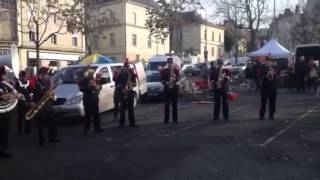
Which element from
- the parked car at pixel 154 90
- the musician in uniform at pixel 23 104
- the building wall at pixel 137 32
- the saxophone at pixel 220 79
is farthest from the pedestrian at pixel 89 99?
the building wall at pixel 137 32

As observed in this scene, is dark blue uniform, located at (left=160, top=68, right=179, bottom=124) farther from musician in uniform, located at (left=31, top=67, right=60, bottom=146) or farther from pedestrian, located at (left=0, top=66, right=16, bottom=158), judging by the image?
pedestrian, located at (left=0, top=66, right=16, bottom=158)

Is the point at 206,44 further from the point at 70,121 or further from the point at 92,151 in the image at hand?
the point at 92,151

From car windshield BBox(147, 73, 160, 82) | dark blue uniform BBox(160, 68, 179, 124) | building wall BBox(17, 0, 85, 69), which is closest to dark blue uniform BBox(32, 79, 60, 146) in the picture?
dark blue uniform BBox(160, 68, 179, 124)

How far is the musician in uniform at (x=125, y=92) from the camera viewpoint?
544 inches

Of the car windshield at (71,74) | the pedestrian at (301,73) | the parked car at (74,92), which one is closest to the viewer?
the parked car at (74,92)

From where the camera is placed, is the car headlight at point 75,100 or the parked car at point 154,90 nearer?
the car headlight at point 75,100

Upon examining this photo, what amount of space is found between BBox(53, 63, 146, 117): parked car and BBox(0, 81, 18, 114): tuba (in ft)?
14.9

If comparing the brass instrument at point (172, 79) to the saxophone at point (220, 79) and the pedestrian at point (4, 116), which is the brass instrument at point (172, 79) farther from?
the pedestrian at point (4, 116)

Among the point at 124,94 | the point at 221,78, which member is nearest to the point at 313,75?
the point at 221,78

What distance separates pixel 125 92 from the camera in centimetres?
1393

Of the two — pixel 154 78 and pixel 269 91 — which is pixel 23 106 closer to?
pixel 269 91

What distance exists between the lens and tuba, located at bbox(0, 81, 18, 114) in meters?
10.1

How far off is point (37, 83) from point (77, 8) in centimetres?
2012

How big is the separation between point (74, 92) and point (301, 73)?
48.6 feet
